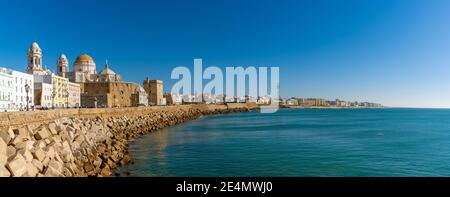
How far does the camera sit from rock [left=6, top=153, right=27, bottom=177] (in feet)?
25.6

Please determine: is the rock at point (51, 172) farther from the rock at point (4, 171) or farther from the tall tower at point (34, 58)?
the tall tower at point (34, 58)

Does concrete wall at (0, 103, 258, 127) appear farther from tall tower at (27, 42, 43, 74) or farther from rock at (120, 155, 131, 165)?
tall tower at (27, 42, 43, 74)

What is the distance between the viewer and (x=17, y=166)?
801 cm

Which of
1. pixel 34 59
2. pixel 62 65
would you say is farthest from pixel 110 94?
pixel 34 59

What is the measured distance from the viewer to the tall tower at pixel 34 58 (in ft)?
153

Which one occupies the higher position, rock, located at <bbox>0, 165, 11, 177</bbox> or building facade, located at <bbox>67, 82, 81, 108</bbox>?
building facade, located at <bbox>67, 82, 81, 108</bbox>

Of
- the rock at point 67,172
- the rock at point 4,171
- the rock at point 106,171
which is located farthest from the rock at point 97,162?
the rock at point 4,171

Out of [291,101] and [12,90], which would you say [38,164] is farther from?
[291,101]

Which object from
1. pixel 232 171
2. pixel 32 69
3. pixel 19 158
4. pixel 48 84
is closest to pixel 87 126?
pixel 232 171

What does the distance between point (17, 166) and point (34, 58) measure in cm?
4414

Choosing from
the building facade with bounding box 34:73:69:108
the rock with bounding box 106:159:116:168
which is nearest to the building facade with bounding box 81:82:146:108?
the building facade with bounding box 34:73:69:108

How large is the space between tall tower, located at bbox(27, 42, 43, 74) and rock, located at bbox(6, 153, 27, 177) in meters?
41.9

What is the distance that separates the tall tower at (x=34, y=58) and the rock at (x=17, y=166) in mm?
41871
